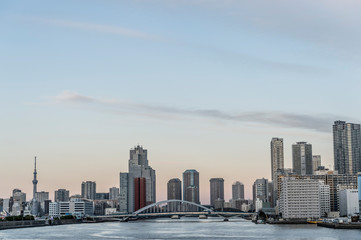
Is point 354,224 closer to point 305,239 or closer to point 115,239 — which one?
point 305,239

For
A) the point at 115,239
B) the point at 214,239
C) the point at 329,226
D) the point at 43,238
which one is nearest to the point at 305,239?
the point at 214,239

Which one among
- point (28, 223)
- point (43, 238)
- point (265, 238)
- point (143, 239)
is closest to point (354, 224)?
point (265, 238)

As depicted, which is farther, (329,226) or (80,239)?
(329,226)

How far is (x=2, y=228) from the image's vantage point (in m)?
155

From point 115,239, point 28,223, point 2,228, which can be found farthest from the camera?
point 28,223

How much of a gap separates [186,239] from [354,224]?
67687 mm

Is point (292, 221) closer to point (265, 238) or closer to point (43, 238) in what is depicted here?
point (265, 238)

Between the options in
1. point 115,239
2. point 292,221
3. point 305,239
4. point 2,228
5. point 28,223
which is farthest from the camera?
point 292,221

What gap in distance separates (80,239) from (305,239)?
40279 millimetres

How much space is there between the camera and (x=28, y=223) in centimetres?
18238

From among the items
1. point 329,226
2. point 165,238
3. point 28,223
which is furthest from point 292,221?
point 165,238

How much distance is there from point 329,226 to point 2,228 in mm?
86040

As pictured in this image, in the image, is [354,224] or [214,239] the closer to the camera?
[214,239]

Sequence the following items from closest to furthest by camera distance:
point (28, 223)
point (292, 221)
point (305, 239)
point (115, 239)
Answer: point (305, 239), point (115, 239), point (28, 223), point (292, 221)
